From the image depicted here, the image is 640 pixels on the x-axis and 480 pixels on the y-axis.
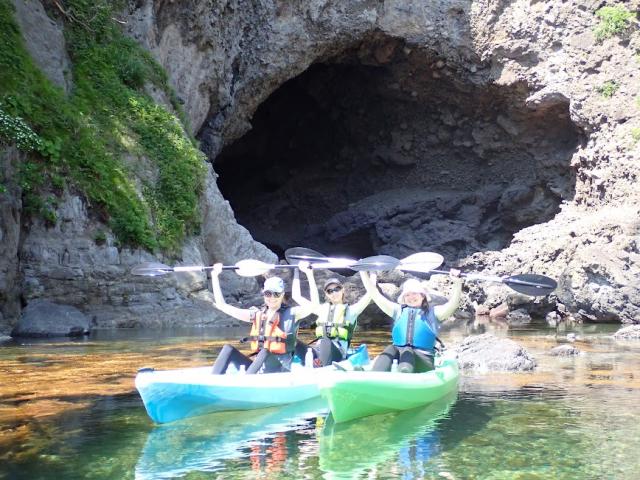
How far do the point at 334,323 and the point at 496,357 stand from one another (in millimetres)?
Answer: 2348

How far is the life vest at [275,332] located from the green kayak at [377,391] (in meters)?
1.07

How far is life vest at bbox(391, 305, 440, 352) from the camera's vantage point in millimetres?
7039

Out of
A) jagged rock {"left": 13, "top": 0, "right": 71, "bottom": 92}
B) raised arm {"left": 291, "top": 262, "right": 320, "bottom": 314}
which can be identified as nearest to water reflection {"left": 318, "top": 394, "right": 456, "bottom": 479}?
raised arm {"left": 291, "top": 262, "right": 320, "bottom": 314}

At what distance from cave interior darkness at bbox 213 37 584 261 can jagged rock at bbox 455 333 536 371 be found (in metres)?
14.6

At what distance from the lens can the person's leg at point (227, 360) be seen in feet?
21.9

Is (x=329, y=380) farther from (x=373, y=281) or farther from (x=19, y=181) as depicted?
(x=19, y=181)

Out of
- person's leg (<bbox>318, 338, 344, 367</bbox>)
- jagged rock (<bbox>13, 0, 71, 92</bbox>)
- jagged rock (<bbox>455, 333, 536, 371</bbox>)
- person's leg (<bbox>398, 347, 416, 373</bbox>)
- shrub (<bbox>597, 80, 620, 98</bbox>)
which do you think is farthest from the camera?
shrub (<bbox>597, 80, 620, 98</bbox>)

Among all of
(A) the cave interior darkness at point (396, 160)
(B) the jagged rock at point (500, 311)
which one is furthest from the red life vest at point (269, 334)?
(A) the cave interior darkness at point (396, 160)

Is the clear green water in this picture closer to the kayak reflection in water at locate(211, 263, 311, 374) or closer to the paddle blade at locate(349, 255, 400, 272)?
the kayak reflection in water at locate(211, 263, 311, 374)

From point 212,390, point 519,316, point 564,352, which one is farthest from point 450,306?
point 519,316

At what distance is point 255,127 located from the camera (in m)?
29.4

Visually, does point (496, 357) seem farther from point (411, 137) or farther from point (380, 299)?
point (411, 137)

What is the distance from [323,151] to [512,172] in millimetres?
7288

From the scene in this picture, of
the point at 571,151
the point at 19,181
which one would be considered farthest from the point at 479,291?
the point at 19,181
